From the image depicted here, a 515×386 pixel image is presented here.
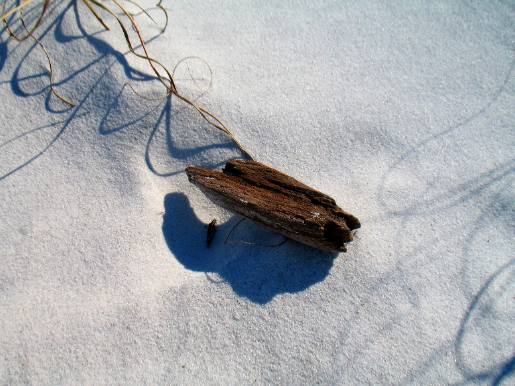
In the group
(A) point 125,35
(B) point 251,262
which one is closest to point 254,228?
(B) point 251,262

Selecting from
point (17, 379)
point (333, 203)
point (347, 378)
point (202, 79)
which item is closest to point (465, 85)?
point (333, 203)

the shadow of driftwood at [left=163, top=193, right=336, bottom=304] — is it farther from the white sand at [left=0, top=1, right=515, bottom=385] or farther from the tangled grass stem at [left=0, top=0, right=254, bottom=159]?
the tangled grass stem at [left=0, top=0, right=254, bottom=159]

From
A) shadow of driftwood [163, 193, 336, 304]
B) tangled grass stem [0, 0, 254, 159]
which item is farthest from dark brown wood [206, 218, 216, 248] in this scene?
tangled grass stem [0, 0, 254, 159]

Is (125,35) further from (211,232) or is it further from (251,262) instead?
(251,262)

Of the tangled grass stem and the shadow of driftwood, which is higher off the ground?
the tangled grass stem

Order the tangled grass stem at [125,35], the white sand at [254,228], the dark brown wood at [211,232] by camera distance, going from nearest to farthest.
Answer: the white sand at [254,228]
the dark brown wood at [211,232]
the tangled grass stem at [125,35]

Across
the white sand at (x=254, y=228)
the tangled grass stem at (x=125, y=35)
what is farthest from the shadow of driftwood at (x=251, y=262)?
the tangled grass stem at (x=125, y=35)

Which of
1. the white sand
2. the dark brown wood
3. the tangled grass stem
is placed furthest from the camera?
the tangled grass stem

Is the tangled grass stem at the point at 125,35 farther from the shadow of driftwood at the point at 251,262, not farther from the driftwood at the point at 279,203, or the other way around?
the shadow of driftwood at the point at 251,262
